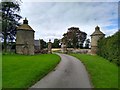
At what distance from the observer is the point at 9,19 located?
5584 cm

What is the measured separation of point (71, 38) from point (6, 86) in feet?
248

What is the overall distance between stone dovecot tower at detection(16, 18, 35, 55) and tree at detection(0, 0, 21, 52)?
3.47 meters

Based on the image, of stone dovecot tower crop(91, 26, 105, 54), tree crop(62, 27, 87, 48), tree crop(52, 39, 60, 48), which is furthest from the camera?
tree crop(52, 39, 60, 48)

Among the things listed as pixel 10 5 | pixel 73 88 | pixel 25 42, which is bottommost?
pixel 73 88

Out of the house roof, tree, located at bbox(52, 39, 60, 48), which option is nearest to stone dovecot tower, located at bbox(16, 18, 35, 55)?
the house roof

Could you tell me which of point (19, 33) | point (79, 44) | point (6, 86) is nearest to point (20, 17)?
point (19, 33)

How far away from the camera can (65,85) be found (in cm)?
1404

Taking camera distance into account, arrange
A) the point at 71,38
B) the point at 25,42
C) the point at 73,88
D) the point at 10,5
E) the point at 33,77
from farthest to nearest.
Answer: the point at 71,38
the point at 10,5
the point at 25,42
the point at 33,77
the point at 73,88

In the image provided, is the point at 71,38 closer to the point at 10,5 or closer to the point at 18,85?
the point at 10,5

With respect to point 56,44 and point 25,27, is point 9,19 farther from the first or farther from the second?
point 56,44

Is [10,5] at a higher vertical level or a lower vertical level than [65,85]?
higher

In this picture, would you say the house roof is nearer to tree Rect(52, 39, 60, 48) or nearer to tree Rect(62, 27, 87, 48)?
tree Rect(62, 27, 87, 48)

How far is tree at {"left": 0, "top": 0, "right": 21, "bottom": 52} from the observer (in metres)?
54.1

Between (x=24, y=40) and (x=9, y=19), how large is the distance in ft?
27.3
